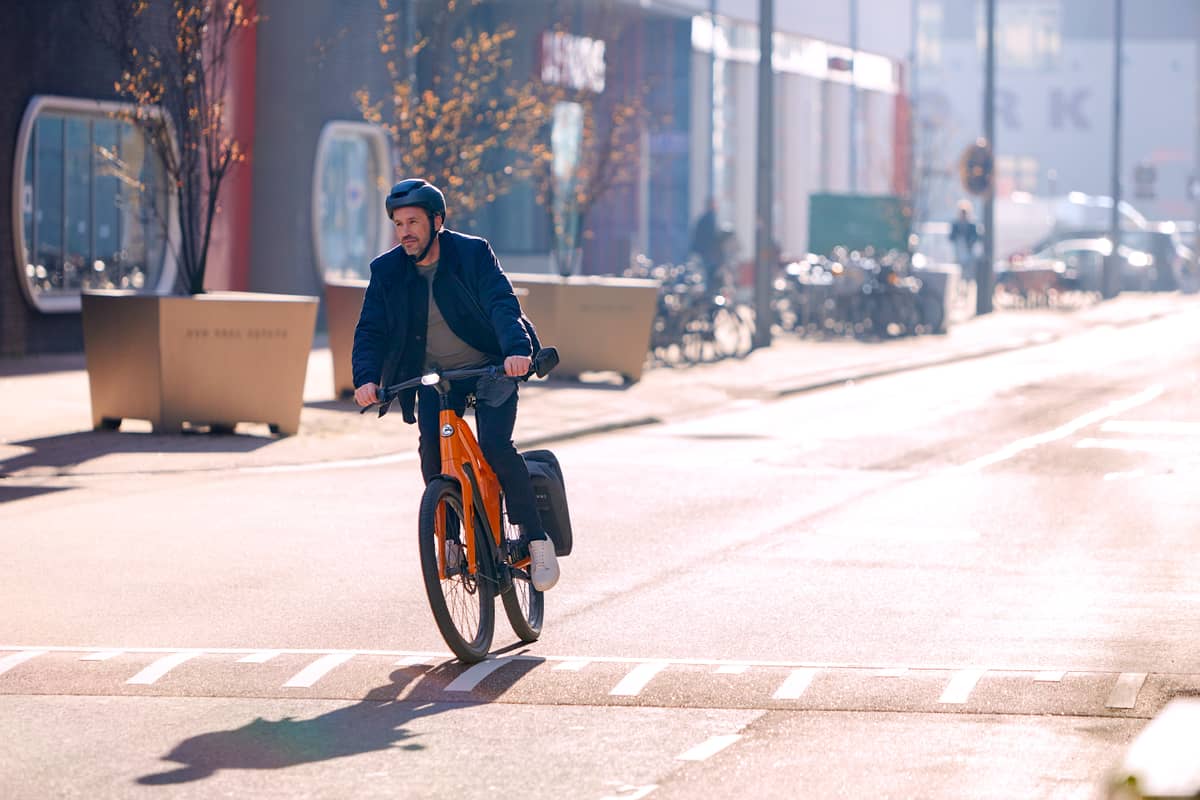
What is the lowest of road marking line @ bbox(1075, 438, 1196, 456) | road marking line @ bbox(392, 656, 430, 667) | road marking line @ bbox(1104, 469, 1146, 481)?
road marking line @ bbox(1075, 438, 1196, 456)

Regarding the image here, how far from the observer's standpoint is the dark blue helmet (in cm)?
764

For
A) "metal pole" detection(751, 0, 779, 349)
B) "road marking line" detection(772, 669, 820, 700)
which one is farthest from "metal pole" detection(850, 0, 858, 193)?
"road marking line" detection(772, 669, 820, 700)

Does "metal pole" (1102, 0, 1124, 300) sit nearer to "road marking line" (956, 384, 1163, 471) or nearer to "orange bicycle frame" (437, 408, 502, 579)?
"road marking line" (956, 384, 1163, 471)

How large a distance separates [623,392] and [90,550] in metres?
10.5

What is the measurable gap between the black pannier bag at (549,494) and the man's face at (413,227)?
2.91ft

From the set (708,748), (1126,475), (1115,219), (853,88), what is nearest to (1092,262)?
(1115,219)

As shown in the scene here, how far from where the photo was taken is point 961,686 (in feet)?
23.8

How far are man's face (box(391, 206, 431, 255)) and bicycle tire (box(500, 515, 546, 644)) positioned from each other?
1054 mm

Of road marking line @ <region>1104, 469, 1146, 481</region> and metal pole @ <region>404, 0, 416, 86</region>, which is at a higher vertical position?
metal pole @ <region>404, 0, 416, 86</region>

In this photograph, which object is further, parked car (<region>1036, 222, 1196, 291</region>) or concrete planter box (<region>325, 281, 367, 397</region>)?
parked car (<region>1036, 222, 1196, 291</region>)

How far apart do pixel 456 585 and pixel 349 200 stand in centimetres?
2280

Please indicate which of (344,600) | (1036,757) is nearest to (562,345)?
(344,600)

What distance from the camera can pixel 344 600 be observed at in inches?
360

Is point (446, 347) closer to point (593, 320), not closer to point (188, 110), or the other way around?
point (188, 110)
